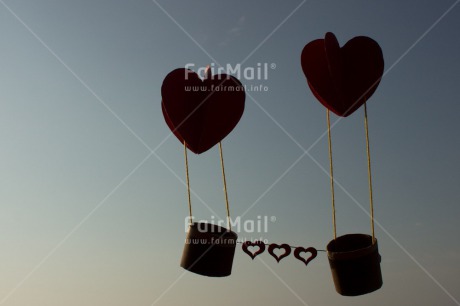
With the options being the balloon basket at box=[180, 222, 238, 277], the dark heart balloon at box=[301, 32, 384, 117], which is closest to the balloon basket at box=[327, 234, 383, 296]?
the balloon basket at box=[180, 222, 238, 277]

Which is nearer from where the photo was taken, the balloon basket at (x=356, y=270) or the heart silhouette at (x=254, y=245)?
the balloon basket at (x=356, y=270)

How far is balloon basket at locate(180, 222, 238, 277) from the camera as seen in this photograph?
6.20 meters

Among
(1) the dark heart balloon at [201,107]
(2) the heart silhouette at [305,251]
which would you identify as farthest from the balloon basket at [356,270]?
(1) the dark heart balloon at [201,107]

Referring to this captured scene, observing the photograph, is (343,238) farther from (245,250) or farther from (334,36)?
(334,36)

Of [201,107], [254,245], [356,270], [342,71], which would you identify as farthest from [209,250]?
[342,71]

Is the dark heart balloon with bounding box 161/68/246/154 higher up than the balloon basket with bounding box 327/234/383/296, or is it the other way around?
the dark heart balloon with bounding box 161/68/246/154

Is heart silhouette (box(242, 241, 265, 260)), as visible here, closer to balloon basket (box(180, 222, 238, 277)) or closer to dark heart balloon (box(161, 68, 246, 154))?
balloon basket (box(180, 222, 238, 277))

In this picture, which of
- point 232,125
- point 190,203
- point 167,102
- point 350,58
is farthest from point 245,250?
point 350,58

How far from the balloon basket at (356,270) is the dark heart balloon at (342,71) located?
1630 millimetres

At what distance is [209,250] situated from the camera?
6230mm

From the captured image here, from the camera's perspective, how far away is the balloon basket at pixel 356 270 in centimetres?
574

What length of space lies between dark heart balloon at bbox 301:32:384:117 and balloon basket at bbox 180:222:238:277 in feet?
6.41

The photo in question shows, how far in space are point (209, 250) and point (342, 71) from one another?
2551 millimetres

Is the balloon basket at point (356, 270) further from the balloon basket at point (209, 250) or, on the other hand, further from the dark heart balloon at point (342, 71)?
the dark heart balloon at point (342, 71)
